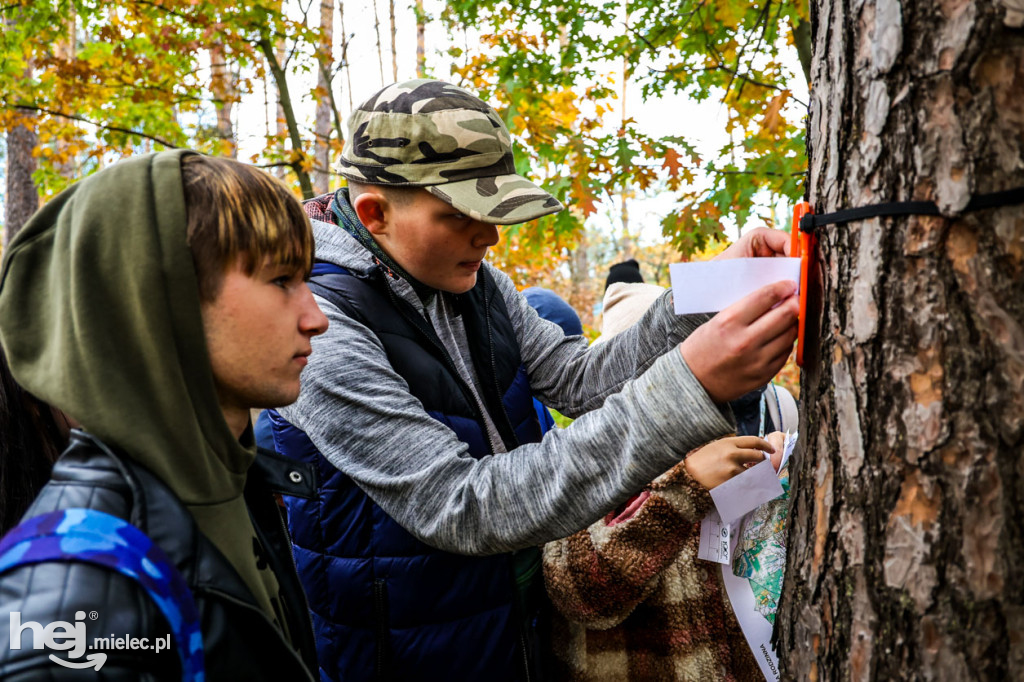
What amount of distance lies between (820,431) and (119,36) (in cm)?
719

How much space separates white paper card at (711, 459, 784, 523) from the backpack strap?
3.67ft

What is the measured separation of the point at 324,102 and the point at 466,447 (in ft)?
29.6

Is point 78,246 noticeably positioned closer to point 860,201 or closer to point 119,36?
point 860,201

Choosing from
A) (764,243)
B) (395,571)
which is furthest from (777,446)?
(395,571)

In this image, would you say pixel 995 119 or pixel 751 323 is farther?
pixel 751 323

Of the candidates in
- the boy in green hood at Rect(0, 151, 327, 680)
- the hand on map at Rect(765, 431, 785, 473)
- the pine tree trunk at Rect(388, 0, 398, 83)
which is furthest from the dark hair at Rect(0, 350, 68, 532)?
the pine tree trunk at Rect(388, 0, 398, 83)

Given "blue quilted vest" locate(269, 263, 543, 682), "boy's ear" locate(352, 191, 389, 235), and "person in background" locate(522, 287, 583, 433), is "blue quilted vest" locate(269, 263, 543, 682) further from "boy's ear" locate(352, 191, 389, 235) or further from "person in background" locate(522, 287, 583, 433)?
"person in background" locate(522, 287, 583, 433)

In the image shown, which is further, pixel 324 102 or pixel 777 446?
pixel 324 102

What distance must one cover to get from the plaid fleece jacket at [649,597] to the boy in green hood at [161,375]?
0.78 metres

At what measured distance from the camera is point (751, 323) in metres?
1.22

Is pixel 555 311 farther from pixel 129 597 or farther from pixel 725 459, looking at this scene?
pixel 129 597

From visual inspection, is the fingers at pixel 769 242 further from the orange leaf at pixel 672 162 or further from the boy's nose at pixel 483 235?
the orange leaf at pixel 672 162

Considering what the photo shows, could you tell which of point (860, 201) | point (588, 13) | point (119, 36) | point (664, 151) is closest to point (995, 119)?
point (860, 201)

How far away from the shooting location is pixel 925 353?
103 centimetres
